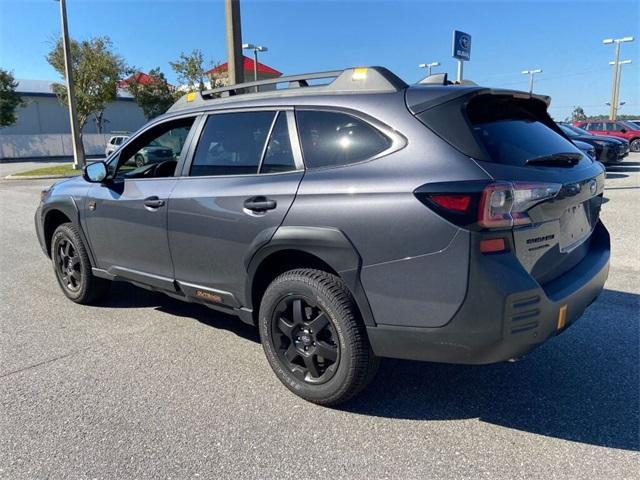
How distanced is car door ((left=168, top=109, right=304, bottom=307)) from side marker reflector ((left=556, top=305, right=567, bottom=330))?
61.3 inches

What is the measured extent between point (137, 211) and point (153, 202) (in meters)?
0.23

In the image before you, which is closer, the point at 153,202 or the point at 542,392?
the point at 542,392

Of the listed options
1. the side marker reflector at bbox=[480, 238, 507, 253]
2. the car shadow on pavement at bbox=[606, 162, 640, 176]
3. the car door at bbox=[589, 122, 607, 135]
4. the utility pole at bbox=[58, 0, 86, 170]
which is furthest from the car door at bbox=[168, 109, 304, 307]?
the car door at bbox=[589, 122, 607, 135]

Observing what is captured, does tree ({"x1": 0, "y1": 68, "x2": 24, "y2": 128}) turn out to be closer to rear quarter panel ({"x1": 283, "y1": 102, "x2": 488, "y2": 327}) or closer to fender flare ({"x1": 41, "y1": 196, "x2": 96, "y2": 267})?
fender flare ({"x1": 41, "y1": 196, "x2": 96, "y2": 267})

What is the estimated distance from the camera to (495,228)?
236 centimetres

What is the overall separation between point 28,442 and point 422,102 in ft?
A: 9.13

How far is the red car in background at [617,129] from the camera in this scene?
25531mm

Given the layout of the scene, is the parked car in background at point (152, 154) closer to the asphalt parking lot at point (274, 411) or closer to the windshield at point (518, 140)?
the asphalt parking lot at point (274, 411)

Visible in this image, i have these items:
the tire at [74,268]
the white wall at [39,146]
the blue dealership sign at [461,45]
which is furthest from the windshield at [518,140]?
the white wall at [39,146]

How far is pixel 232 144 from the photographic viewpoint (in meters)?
3.50

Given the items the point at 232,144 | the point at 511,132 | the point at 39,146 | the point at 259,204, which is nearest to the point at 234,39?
the point at 232,144

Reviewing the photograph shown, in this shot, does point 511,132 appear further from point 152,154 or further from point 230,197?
point 152,154

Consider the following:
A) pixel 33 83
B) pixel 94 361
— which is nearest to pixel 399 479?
pixel 94 361

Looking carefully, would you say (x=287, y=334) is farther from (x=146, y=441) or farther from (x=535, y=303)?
(x=535, y=303)
